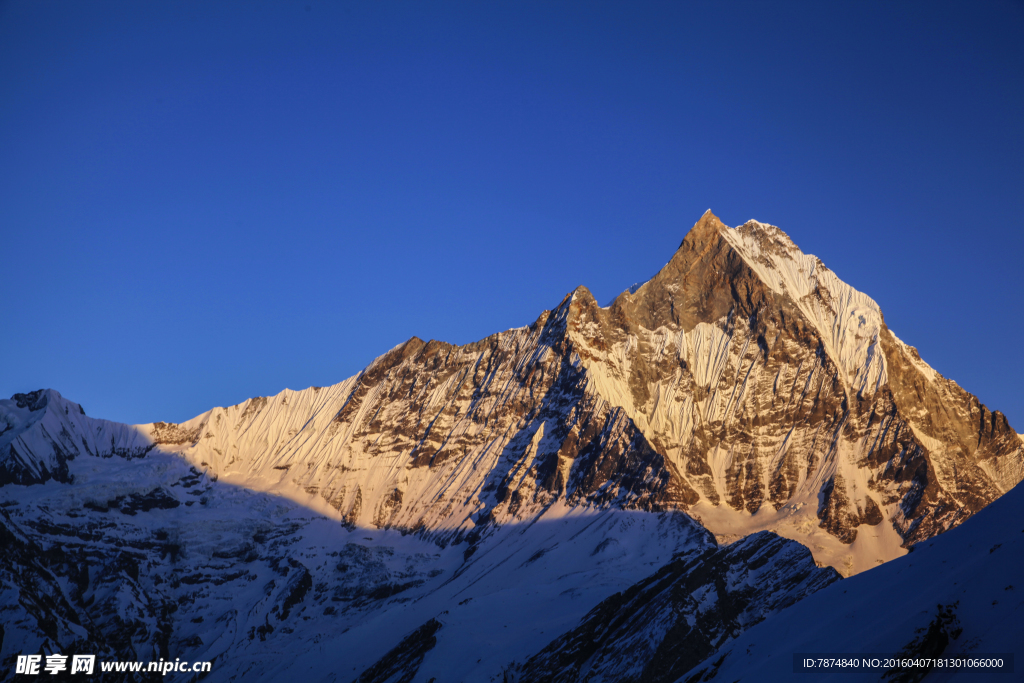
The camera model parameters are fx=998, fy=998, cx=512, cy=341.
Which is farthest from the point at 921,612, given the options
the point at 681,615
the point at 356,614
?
the point at 356,614

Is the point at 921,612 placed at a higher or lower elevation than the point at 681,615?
lower

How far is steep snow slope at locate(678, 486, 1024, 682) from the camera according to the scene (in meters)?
45.0

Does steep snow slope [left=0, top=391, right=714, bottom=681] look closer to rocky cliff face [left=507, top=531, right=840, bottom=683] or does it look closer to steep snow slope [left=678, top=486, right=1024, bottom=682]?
rocky cliff face [left=507, top=531, right=840, bottom=683]

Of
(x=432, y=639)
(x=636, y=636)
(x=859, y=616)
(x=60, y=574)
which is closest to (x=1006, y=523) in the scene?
(x=859, y=616)

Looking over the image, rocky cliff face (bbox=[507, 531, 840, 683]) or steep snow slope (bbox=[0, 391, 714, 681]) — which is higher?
steep snow slope (bbox=[0, 391, 714, 681])

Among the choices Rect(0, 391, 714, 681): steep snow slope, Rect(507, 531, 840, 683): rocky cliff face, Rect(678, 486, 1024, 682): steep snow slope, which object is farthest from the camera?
Rect(0, 391, 714, 681): steep snow slope

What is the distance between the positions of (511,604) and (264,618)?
71.9 m

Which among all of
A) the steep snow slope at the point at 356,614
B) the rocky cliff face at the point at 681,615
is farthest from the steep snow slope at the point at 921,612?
the steep snow slope at the point at 356,614

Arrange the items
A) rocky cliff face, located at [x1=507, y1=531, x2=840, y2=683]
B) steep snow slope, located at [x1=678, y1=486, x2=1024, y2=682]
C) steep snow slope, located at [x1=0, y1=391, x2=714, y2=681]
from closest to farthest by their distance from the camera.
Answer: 1. steep snow slope, located at [x1=678, y1=486, x2=1024, y2=682]
2. rocky cliff face, located at [x1=507, y1=531, x2=840, y2=683]
3. steep snow slope, located at [x1=0, y1=391, x2=714, y2=681]

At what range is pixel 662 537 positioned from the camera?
178m

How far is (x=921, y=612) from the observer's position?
50.1 meters

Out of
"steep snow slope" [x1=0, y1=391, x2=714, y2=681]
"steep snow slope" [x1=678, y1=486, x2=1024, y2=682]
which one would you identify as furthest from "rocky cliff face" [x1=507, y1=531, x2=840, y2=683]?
"steep snow slope" [x1=678, y1=486, x2=1024, y2=682]

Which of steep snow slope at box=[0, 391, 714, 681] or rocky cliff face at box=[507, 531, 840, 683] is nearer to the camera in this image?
rocky cliff face at box=[507, 531, 840, 683]

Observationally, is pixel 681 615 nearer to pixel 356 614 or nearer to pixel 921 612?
pixel 921 612
